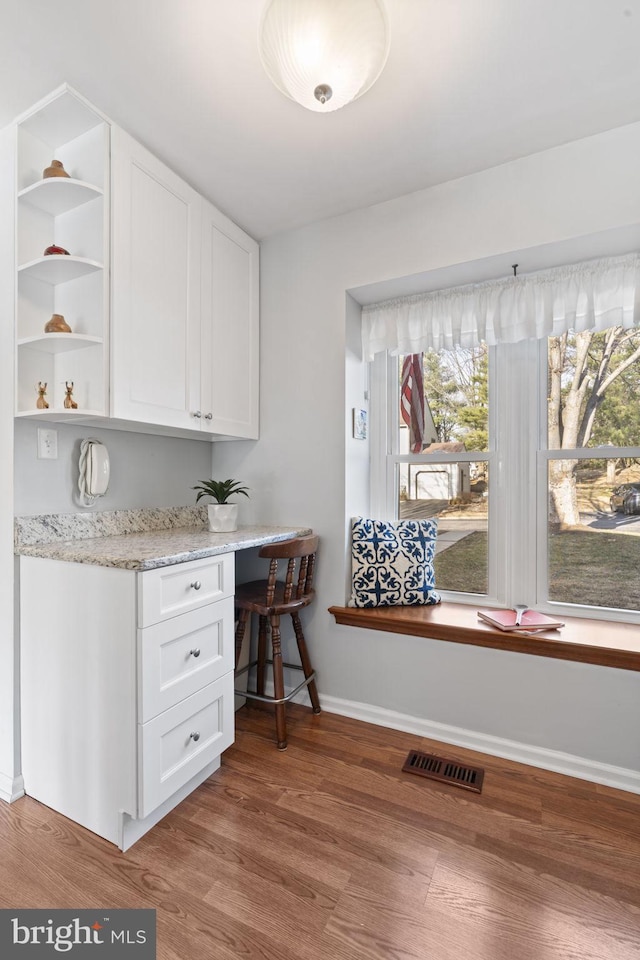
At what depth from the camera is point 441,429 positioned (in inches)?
89.4

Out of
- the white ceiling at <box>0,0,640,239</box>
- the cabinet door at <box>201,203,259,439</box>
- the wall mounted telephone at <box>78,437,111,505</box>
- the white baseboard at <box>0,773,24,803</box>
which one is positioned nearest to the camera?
the white ceiling at <box>0,0,640,239</box>

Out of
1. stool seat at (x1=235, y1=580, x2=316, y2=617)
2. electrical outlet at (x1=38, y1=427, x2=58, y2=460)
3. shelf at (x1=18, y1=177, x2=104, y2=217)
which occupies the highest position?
shelf at (x1=18, y1=177, x2=104, y2=217)

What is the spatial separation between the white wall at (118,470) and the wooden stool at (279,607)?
0.63 m

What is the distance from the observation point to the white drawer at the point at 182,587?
1325mm

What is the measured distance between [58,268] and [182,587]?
1186mm

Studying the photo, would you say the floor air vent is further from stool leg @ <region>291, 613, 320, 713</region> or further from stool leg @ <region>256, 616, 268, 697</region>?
→ stool leg @ <region>256, 616, 268, 697</region>

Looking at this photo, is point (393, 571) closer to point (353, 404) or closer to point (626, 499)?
point (353, 404)

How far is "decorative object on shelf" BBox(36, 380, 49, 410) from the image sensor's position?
1.54 metres

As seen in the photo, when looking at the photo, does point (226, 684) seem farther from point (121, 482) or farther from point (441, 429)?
point (441, 429)

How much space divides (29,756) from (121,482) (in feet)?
3.47

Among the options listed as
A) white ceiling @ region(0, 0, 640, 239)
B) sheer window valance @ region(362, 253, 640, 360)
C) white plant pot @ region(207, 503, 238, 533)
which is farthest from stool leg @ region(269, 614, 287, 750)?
Answer: white ceiling @ region(0, 0, 640, 239)

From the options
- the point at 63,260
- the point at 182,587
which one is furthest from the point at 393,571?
the point at 63,260

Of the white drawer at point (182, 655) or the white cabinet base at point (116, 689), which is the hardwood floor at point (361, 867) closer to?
the white cabinet base at point (116, 689)

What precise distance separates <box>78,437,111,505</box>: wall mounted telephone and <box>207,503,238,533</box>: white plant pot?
478mm
